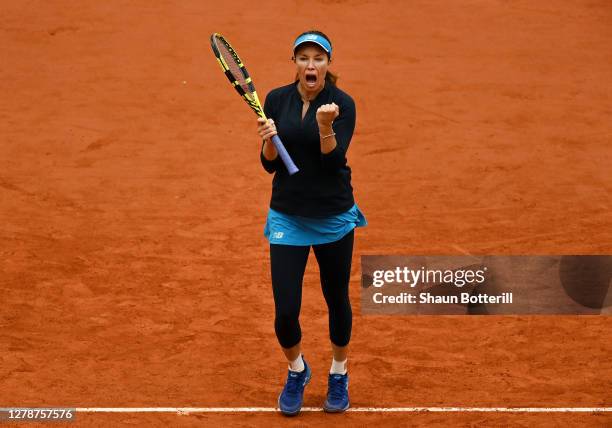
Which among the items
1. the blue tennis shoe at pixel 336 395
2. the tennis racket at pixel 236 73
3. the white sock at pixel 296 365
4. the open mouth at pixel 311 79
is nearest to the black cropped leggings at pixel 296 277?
the white sock at pixel 296 365

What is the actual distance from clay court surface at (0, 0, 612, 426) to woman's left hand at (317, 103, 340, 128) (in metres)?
1.96

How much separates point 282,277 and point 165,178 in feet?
15.8

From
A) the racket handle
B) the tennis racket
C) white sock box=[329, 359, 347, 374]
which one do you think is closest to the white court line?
white sock box=[329, 359, 347, 374]

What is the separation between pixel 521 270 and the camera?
29.8ft

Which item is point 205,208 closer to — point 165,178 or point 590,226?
point 165,178

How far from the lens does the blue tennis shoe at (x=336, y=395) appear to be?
6.86 m

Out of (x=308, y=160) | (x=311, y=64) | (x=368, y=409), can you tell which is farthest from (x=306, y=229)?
(x=368, y=409)

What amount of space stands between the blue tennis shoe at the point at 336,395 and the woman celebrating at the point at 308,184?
0.44 m

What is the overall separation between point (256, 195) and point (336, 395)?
398 centimetres

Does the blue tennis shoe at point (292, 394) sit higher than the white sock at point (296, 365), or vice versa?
the white sock at point (296, 365)

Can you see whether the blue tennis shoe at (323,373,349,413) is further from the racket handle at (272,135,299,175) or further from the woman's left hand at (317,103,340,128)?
the woman's left hand at (317,103,340,128)

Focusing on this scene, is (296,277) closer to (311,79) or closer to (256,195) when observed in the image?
(311,79)

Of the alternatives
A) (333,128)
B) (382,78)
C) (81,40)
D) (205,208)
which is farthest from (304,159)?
(81,40)

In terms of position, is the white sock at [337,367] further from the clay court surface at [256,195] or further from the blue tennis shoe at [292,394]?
the clay court surface at [256,195]
